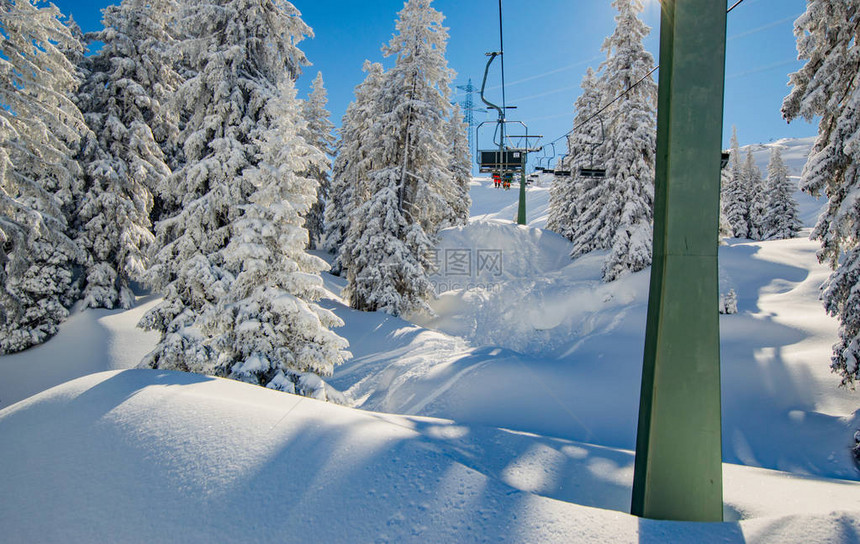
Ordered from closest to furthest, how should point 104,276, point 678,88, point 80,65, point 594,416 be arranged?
point 678,88 → point 594,416 → point 104,276 → point 80,65

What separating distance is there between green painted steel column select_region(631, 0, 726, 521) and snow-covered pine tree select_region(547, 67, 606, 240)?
19968 mm

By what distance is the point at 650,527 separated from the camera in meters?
2.83

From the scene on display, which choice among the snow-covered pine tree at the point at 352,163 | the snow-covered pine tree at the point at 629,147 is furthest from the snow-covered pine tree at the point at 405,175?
the snow-covered pine tree at the point at 629,147

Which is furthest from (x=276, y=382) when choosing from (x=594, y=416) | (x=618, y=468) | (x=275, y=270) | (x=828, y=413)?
(x=828, y=413)

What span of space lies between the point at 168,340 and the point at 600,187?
21.4 metres

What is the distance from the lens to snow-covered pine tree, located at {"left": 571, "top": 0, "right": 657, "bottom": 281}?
17.7 m

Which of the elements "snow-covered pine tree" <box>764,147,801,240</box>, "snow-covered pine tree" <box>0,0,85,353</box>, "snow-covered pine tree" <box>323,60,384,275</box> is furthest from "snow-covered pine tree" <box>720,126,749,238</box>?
"snow-covered pine tree" <box>0,0,85,353</box>

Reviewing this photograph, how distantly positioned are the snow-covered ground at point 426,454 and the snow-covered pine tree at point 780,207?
1245 inches

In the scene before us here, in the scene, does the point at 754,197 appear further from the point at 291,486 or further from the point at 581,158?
the point at 291,486

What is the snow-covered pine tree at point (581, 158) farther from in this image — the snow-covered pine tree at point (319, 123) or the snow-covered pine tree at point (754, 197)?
the snow-covered pine tree at point (754, 197)

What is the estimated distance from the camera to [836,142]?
6688 millimetres

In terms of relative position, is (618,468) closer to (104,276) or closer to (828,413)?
(828,413)

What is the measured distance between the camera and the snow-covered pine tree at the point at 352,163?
18.8 meters

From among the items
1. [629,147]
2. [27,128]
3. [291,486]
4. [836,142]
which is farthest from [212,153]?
[629,147]
